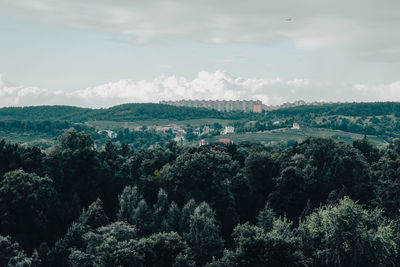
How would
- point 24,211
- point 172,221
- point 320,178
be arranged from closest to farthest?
point 172,221, point 24,211, point 320,178

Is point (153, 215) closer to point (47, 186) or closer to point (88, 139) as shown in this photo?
point (47, 186)

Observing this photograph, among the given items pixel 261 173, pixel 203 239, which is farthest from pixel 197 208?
pixel 261 173

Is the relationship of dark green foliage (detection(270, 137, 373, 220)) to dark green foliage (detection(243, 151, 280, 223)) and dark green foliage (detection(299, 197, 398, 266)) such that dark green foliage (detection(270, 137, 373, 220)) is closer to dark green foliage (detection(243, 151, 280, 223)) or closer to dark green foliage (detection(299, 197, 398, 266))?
dark green foliage (detection(243, 151, 280, 223))

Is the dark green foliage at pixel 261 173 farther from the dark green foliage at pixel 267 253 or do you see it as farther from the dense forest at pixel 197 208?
the dark green foliage at pixel 267 253

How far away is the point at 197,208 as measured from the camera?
5288 centimetres

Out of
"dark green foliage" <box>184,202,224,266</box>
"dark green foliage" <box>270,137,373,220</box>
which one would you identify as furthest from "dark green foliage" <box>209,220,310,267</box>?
"dark green foliage" <box>270,137,373,220</box>

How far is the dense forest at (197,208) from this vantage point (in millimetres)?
42375

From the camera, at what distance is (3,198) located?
5503 cm

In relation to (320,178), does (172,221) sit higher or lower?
lower

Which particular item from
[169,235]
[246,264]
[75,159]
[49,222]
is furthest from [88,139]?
[246,264]

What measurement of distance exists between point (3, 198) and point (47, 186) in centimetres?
677

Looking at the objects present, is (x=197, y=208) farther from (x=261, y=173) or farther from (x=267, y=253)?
(x=261, y=173)

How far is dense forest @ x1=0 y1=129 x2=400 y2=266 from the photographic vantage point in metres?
42.4

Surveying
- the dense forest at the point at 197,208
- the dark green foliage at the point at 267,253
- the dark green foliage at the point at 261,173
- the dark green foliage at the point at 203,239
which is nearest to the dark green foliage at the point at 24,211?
the dense forest at the point at 197,208
